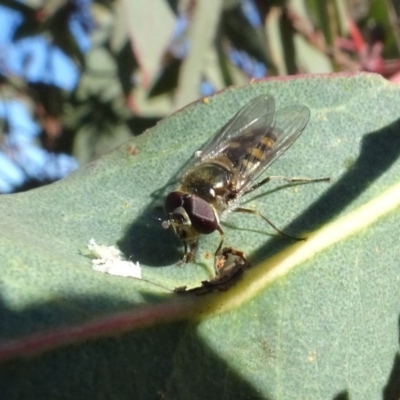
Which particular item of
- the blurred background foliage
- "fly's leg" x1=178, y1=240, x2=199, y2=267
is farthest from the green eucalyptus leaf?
the blurred background foliage

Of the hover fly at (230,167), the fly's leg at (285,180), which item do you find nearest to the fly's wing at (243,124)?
the hover fly at (230,167)

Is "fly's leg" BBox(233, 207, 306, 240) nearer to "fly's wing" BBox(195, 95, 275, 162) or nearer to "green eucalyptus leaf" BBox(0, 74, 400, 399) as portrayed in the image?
"green eucalyptus leaf" BBox(0, 74, 400, 399)

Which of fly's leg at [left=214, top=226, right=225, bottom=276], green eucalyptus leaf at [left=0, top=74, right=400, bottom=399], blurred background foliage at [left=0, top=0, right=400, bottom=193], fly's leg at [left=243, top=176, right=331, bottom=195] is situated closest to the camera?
green eucalyptus leaf at [left=0, top=74, right=400, bottom=399]

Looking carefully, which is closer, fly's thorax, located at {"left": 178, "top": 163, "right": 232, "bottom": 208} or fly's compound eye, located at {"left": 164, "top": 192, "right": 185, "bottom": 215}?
fly's compound eye, located at {"left": 164, "top": 192, "right": 185, "bottom": 215}

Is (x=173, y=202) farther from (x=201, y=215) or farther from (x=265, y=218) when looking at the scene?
(x=265, y=218)

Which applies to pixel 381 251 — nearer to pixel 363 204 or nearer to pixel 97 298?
pixel 363 204

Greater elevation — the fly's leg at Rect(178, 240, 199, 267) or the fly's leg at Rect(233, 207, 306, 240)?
the fly's leg at Rect(178, 240, 199, 267)
